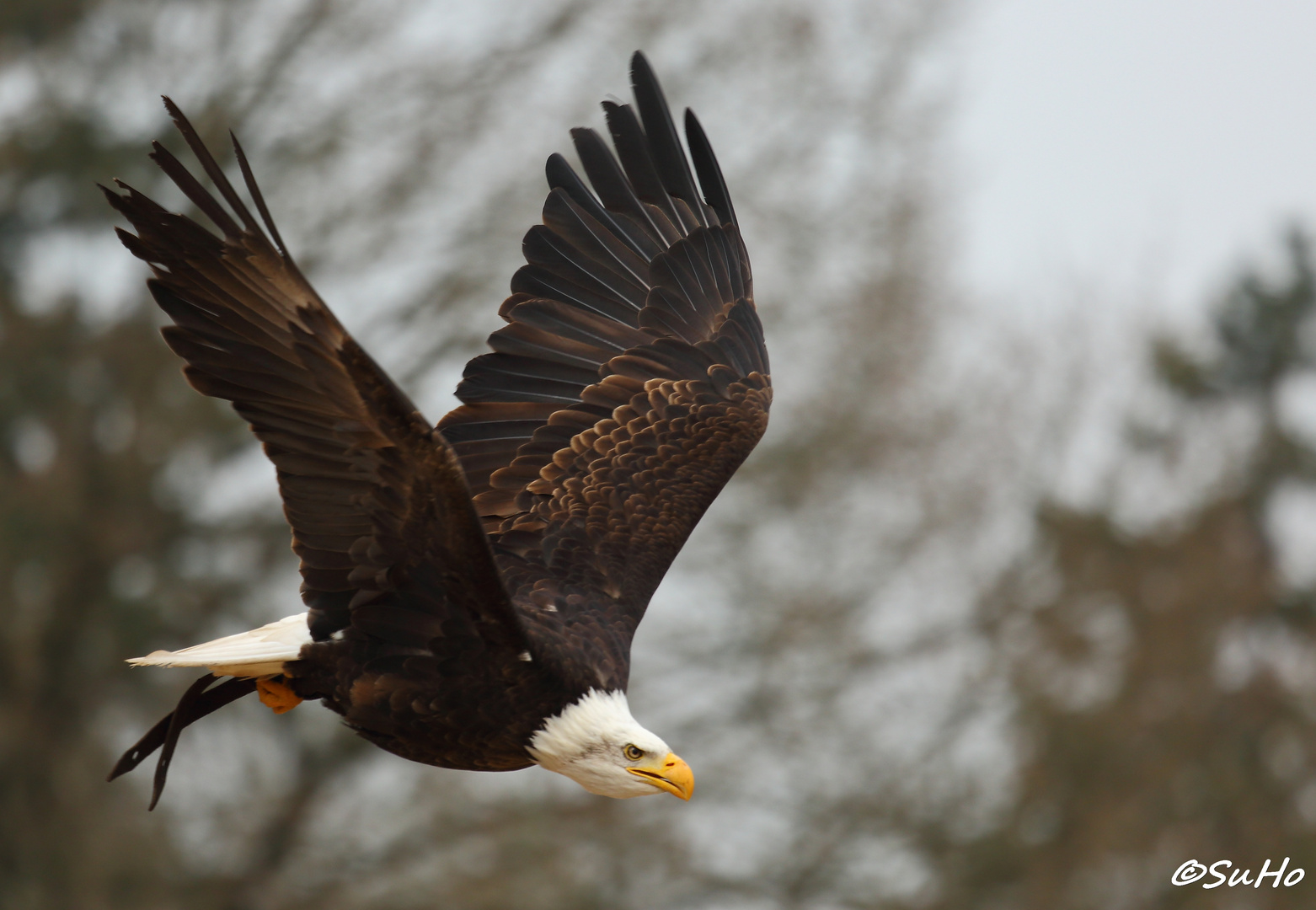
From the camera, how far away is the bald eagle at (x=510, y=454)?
446 cm

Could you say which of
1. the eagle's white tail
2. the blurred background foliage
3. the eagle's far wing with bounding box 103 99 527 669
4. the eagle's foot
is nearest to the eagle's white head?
the eagle's far wing with bounding box 103 99 527 669

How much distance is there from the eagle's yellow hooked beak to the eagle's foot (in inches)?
47.1

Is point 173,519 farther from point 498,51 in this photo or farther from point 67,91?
point 498,51

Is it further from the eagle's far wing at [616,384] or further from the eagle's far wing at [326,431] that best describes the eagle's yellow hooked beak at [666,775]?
the eagle's far wing at [326,431]

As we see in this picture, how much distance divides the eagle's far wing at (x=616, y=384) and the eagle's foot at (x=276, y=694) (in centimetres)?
77

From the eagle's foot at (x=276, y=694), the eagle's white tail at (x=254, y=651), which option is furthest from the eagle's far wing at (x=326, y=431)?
the eagle's foot at (x=276, y=694)

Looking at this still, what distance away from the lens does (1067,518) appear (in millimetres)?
17109

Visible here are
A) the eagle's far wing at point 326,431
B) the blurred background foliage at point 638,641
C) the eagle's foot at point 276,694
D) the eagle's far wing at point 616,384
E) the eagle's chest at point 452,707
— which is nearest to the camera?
the eagle's far wing at point 326,431

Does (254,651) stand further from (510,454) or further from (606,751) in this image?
(510,454)

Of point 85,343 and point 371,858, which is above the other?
point 85,343

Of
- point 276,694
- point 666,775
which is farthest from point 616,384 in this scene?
point 666,775

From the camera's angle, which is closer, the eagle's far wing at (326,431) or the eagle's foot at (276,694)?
the eagle's far wing at (326,431)

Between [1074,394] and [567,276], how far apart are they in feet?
42.6

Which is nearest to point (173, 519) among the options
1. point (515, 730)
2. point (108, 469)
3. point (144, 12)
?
point (108, 469)
